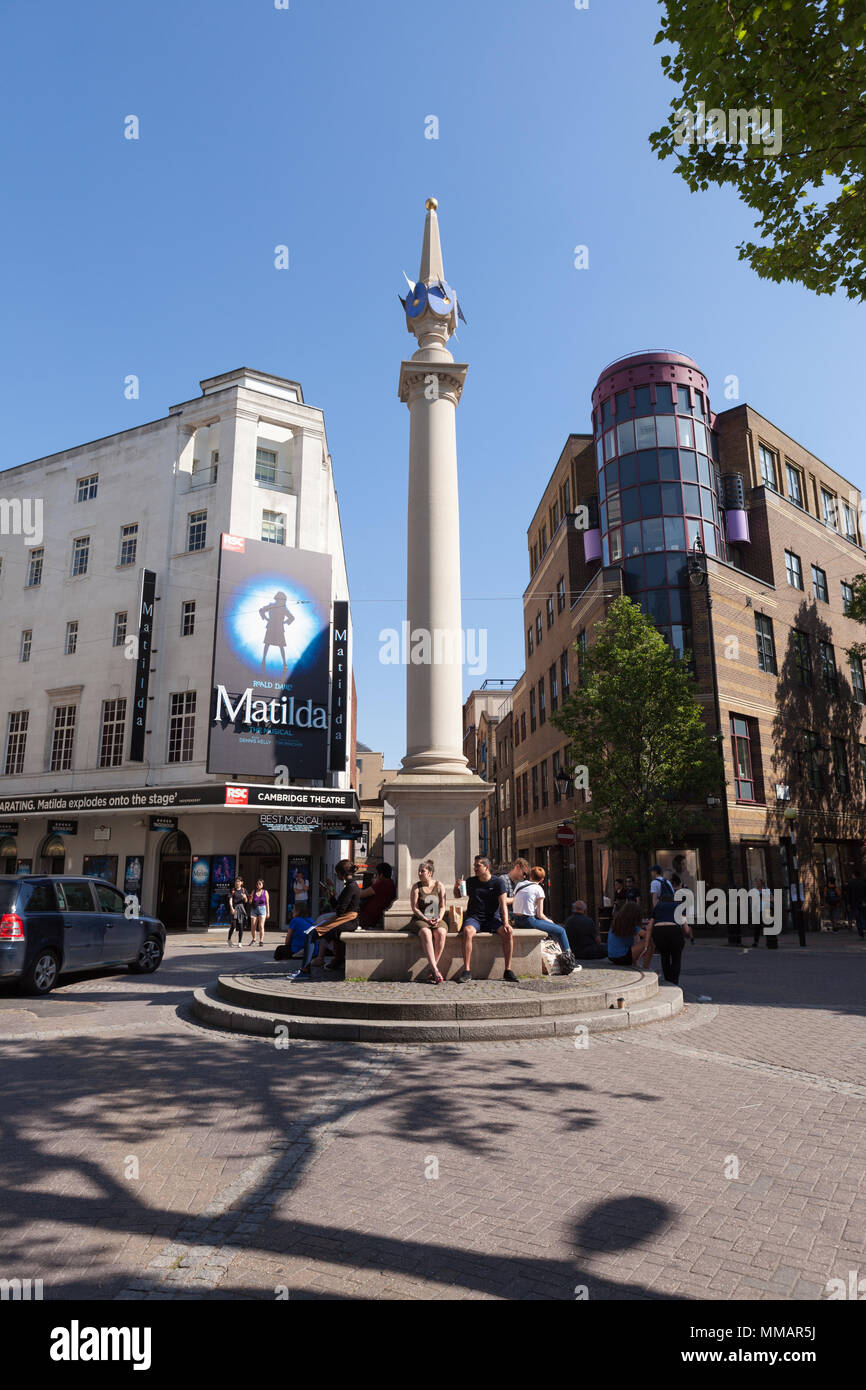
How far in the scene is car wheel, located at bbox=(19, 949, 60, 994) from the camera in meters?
11.2

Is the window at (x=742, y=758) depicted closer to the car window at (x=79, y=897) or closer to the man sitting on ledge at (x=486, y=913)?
the man sitting on ledge at (x=486, y=913)

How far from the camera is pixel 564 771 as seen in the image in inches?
1072

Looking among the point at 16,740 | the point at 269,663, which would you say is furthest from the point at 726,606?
the point at 16,740

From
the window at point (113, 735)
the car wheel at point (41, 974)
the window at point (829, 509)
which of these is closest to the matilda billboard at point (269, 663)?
the window at point (113, 735)

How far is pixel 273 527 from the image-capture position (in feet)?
102

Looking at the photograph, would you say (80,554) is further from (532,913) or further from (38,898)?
(532,913)

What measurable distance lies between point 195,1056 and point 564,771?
20888 mm

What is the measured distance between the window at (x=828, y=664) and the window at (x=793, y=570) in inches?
127

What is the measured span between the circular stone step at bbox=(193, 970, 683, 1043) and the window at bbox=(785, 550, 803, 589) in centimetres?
2956

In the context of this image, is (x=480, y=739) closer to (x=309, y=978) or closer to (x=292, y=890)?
(x=292, y=890)

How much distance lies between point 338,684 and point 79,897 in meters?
18.2

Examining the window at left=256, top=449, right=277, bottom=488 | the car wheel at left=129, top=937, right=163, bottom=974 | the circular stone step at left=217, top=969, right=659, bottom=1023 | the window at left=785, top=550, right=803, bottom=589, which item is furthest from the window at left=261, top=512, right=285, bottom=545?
the circular stone step at left=217, top=969, right=659, bottom=1023

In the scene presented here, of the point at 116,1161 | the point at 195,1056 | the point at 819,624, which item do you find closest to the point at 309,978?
the point at 195,1056

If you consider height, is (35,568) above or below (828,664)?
above
